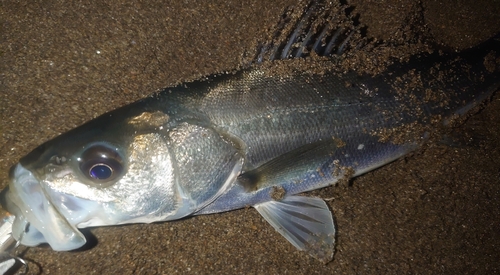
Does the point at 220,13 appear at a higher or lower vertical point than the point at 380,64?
higher

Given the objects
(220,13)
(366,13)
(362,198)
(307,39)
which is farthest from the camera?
(366,13)

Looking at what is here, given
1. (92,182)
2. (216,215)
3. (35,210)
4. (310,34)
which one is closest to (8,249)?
(35,210)

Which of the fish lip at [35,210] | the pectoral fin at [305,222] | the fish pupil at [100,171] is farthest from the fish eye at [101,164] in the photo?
the pectoral fin at [305,222]

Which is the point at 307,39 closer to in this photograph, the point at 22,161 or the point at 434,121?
the point at 434,121

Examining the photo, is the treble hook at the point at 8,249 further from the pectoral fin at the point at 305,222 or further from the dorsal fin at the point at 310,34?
the dorsal fin at the point at 310,34

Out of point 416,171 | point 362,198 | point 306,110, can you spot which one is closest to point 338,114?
point 306,110

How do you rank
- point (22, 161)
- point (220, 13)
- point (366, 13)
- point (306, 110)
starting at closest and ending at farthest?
point (22, 161) < point (306, 110) < point (220, 13) < point (366, 13)

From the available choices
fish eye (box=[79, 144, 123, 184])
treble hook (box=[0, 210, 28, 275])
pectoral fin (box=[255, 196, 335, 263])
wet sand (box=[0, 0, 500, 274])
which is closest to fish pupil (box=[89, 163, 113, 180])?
fish eye (box=[79, 144, 123, 184])
